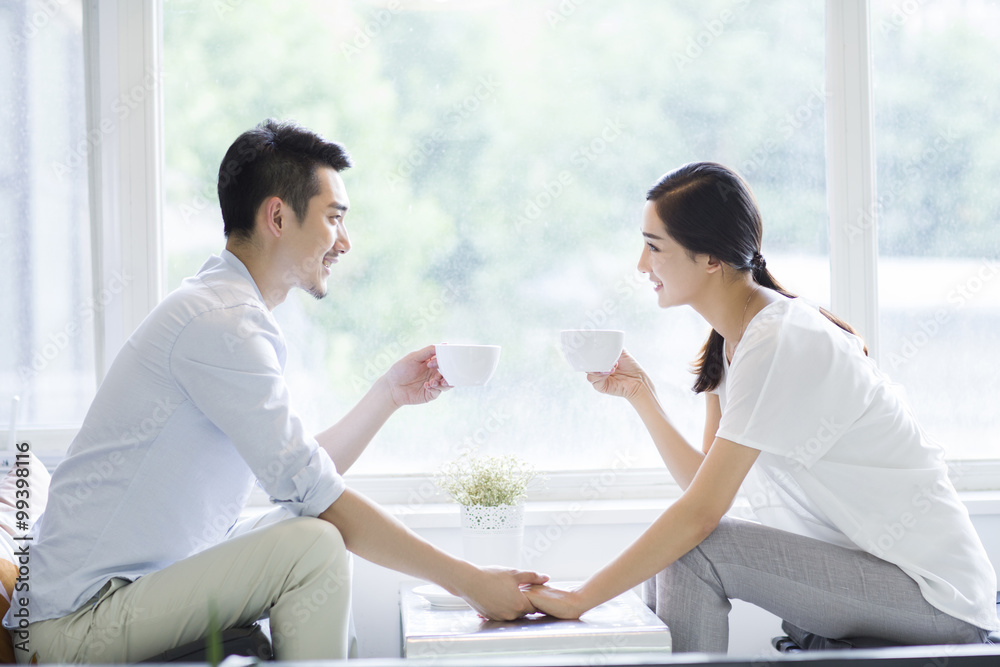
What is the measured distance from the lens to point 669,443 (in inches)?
73.5

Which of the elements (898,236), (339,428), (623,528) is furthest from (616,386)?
(898,236)

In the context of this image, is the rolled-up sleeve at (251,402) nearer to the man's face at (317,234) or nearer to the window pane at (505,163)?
the man's face at (317,234)

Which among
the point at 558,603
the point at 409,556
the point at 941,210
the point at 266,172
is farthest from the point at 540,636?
the point at 941,210

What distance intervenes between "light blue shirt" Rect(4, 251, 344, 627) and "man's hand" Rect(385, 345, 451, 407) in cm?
50

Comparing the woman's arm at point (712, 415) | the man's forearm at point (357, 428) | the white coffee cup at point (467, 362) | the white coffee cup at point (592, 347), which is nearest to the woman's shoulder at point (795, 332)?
the white coffee cup at point (592, 347)

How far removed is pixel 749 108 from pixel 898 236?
56 cm

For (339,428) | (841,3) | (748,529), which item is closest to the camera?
(748,529)

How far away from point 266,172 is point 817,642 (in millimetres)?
1367

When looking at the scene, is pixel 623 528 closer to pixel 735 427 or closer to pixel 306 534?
pixel 735 427

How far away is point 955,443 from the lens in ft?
7.85

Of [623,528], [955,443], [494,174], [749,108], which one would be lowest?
[623,528]

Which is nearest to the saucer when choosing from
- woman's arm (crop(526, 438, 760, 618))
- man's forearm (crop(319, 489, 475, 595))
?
man's forearm (crop(319, 489, 475, 595))

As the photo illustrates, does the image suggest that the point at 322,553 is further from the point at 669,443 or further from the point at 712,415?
the point at 712,415

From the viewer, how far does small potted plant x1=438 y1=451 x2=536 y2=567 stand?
74.5 inches
